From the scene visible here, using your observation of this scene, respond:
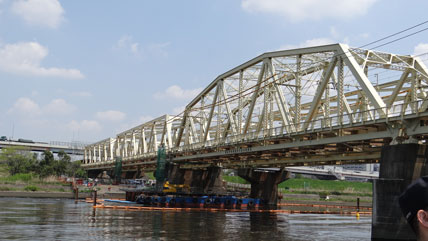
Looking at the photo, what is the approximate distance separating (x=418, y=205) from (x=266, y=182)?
70.4 metres

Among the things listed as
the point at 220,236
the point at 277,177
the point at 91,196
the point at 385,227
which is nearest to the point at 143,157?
the point at 91,196

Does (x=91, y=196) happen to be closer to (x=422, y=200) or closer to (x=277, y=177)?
(x=277, y=177)

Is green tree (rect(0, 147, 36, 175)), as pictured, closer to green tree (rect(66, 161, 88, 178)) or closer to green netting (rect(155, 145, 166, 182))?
green tree (rect(66, 161, 88, 178))

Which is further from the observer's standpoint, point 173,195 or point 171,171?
point 171,171

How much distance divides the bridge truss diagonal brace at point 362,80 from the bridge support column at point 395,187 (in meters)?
4.10

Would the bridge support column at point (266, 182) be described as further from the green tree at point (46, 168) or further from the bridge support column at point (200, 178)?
the green tree at point (46, 168)

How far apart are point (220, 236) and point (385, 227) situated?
1106 cm

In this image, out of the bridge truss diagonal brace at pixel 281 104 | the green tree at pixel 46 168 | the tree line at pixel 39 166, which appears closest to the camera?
the bridge truss diagonal brace at pixel 281 104

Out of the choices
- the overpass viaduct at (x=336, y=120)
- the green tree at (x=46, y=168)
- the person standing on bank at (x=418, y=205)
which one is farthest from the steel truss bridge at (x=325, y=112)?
the green tree at (x=46, y=168)

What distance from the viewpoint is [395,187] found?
2945cm

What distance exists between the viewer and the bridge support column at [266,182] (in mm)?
71375

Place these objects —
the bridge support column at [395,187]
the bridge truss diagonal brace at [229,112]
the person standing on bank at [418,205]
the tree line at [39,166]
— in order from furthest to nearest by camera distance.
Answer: the tree line at [39,166]
the bridge truss diagonal brace at [229,112]
the bridge support column at [395,187]
the person standing on bank at [418,205]

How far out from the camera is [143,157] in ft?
310

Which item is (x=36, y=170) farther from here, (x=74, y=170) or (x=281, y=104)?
(x=281, y=104)
